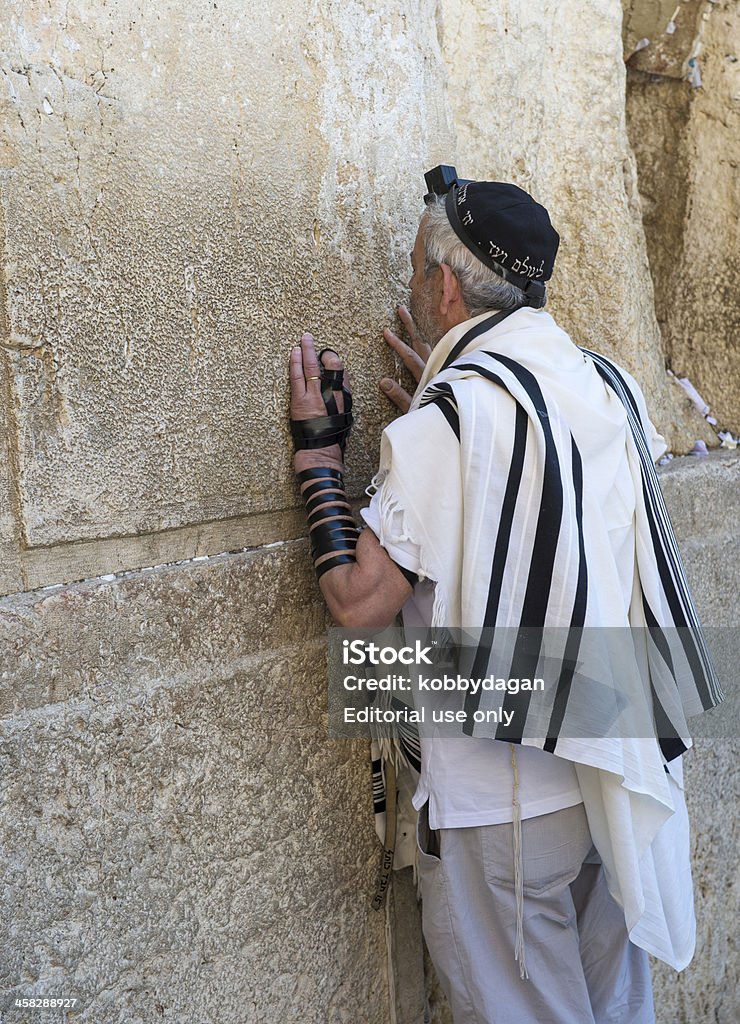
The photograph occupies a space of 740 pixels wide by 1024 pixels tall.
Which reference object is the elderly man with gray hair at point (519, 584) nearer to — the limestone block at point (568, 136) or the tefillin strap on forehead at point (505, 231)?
the tefillin strap on forehead at point (505, 231)

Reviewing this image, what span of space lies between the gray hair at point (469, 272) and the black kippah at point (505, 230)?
1 cm

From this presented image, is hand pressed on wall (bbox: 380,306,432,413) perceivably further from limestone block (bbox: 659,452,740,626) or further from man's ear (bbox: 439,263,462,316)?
limestone block (bbox: 659,452,740,626)

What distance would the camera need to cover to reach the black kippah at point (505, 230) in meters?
1.90

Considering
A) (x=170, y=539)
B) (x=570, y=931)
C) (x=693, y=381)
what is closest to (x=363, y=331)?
(x=170, y=539)

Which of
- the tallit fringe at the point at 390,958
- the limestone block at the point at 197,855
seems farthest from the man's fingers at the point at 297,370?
the tallit fringe at the point at 390,958

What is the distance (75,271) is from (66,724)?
0.78m

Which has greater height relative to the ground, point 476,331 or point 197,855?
point 476,331

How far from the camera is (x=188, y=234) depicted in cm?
184

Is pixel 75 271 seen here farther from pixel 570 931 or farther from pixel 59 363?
pixel 570 931

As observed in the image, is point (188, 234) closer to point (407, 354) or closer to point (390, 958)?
point (407, 354)

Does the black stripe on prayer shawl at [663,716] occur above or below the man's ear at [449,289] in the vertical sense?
below

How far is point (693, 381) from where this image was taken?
3275 millimetres

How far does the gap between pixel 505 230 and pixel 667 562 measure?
2.40 feet

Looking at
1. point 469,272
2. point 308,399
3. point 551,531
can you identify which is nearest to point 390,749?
point 551,531
